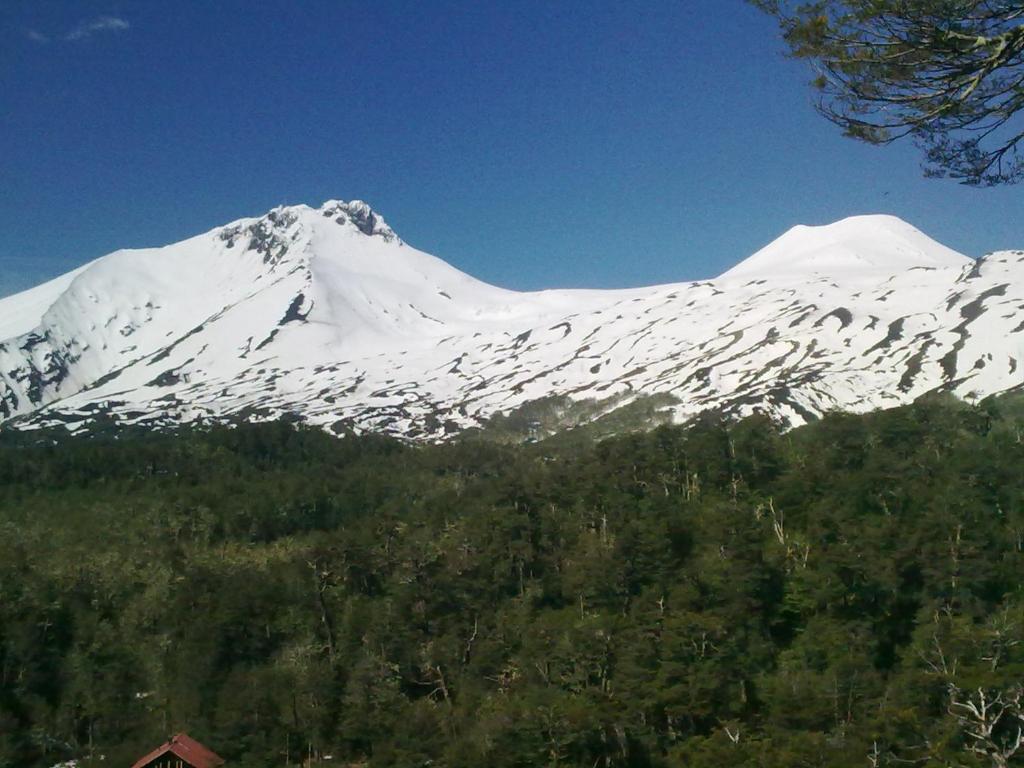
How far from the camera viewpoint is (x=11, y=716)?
1217 inches

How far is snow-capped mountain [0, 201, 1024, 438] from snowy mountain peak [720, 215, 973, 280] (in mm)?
643

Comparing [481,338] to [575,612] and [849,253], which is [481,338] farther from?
[575,612]

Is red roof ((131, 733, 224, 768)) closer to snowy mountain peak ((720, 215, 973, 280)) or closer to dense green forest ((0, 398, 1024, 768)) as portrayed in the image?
dense green forest ((0, 398, 1024, 768))

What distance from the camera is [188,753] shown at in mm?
24578

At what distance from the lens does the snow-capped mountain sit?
74.4 m

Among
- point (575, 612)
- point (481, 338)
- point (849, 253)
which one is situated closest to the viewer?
point (575, 612)

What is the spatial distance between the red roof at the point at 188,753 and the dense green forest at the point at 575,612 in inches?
49.4

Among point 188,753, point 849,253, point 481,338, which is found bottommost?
point 188,753

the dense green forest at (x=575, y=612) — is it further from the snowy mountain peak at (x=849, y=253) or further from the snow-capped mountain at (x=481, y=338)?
the snowy mountain peak at (x=849, y=253)

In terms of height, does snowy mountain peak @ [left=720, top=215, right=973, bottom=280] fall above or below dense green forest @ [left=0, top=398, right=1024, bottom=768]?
above

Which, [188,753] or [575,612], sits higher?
[575,612]

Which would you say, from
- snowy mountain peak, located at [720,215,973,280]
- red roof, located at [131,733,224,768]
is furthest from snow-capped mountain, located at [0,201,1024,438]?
red roof, located at [131,733,224,768]

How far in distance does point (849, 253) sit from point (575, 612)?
404ft

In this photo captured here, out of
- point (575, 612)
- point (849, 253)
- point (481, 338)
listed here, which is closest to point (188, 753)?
point (575, 612)
